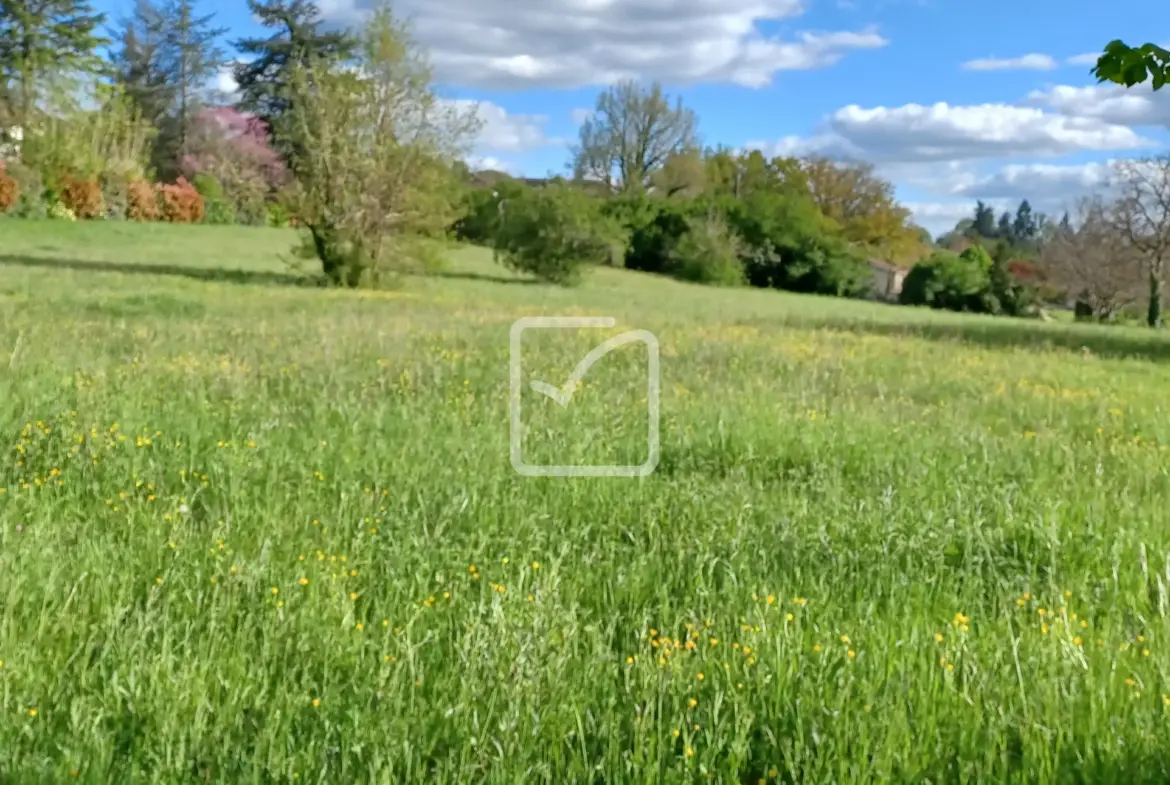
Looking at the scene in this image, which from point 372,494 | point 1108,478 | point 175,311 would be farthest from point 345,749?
point 175,311

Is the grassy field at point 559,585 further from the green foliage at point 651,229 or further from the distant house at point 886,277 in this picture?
the distant house at point 886,277

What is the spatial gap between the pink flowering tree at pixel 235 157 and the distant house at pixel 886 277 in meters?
31.3

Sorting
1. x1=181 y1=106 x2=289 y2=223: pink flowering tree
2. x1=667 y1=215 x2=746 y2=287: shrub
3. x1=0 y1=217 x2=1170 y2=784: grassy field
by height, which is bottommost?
x1=0 y1=217 x2=1170 y2=784: grassy field

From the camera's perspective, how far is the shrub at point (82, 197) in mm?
37125

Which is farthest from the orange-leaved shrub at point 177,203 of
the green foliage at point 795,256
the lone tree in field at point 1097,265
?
the lone tree in field at point 1097,265

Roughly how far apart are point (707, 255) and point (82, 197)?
1000 inches

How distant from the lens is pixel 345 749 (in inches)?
104

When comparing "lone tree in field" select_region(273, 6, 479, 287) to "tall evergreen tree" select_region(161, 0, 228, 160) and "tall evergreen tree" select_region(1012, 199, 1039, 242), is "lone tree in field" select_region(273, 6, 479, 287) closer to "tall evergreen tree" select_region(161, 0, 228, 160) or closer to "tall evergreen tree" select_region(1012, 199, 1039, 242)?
"tall evergreen tree" select_region(161, 0, 228, 160)

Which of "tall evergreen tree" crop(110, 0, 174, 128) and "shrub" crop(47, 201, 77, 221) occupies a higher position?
"tall evergreen tree" crop(110, 0, 174, 128)

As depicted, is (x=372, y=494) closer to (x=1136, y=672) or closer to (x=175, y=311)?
(x=1136, y=672)

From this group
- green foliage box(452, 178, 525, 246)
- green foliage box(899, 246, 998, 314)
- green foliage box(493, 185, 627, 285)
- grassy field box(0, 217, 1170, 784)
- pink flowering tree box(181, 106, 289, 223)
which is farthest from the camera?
green foliage box(899, 246, 998, 314)

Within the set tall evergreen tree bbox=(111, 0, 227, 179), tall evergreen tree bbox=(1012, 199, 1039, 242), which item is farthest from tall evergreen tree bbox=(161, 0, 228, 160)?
tall evergreen tree bbox=(1012, 199, 1039, 242)

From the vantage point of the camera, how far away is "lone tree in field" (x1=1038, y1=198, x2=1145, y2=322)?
46.4 m

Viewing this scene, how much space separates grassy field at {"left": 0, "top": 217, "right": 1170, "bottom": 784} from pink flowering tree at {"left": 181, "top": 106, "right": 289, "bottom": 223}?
40381 mm
